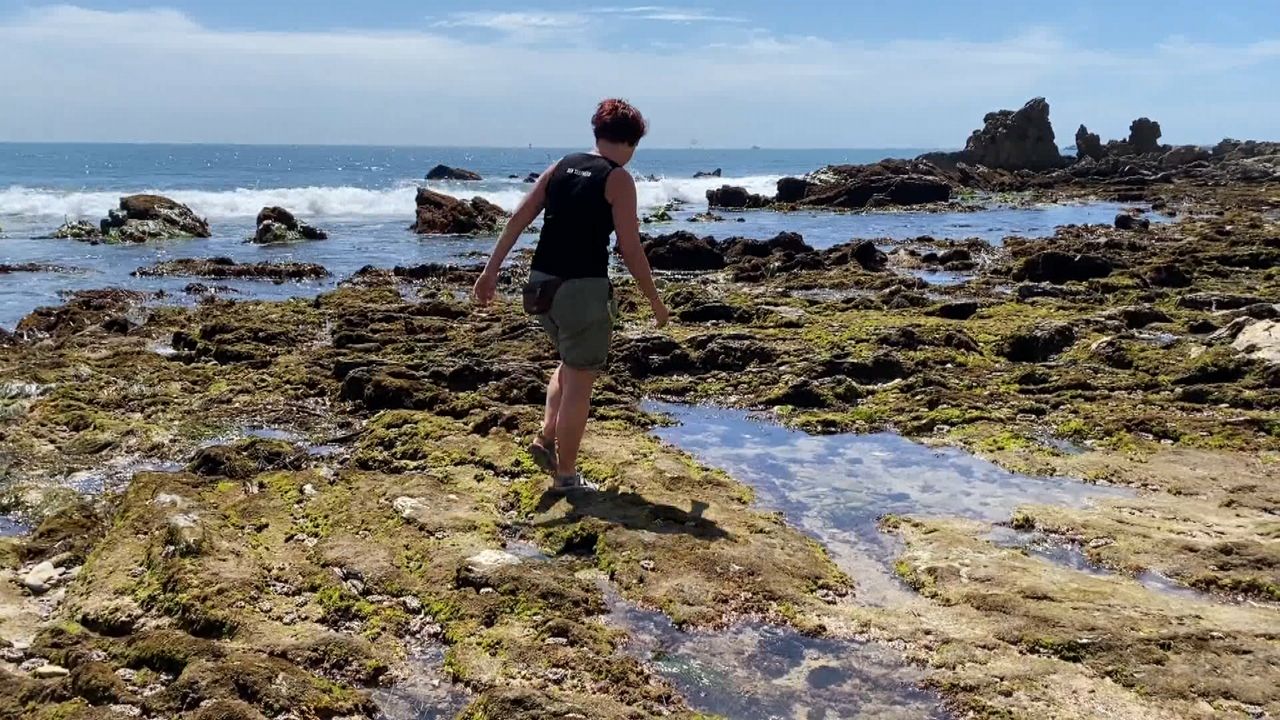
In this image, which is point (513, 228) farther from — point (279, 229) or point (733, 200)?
point (733, 200)

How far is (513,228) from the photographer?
6.47 meters

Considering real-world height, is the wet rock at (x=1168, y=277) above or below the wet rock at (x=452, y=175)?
below

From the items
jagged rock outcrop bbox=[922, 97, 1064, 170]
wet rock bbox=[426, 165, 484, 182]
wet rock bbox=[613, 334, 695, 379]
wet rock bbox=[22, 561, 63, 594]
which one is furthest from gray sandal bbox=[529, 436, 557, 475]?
wet rock bbox=[426, 165, 484, 182]

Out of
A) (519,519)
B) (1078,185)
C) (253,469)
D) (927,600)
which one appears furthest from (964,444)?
(1078,185)

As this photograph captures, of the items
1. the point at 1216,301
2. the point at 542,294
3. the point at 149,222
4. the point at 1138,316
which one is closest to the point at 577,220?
the point at 542,294

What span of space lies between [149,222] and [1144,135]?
295 ft

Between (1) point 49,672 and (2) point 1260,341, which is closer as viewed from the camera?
(1) point 49,672

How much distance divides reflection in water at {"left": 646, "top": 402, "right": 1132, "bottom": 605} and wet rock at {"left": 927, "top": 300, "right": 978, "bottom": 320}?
6777 millimetres

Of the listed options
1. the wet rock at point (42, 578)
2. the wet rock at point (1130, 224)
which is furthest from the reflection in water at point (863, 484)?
the wet rock at point (1130, 224)

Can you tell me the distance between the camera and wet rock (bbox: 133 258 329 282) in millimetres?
22578

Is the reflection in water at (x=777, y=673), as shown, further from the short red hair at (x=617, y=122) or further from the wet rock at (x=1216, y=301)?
the wet rock at (x=1216, y=301)

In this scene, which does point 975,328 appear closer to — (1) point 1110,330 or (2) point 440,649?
(1) point 1110,330

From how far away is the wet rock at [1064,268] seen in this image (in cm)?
1812

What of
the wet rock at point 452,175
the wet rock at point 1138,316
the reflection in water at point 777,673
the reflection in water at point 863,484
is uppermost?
the wet rock at point 452,175
